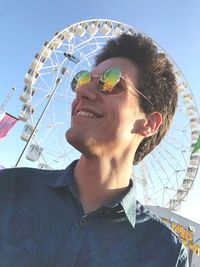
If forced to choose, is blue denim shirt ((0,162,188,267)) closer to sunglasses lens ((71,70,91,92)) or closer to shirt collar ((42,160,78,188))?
shirt collar ((42,160,78,188))

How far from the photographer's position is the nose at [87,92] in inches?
81.3

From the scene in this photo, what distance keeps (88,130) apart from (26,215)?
0.54 m

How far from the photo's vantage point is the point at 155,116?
245 centimetres

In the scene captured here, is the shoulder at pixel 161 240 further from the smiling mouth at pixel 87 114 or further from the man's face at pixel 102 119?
the smiling mouth at pixel 87 114

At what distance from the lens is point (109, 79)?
216 centimetres

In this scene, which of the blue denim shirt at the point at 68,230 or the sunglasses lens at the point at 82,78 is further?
the sunglasses lens at the point at 82,78

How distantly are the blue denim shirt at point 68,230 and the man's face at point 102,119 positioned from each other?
229 mm

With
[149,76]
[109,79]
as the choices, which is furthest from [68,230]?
[149,76]

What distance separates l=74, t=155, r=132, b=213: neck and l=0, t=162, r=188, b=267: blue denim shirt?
0.07m

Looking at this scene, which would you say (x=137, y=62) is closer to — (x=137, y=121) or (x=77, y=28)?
(x=137, y=121)

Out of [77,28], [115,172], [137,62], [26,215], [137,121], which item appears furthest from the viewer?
[77,28]

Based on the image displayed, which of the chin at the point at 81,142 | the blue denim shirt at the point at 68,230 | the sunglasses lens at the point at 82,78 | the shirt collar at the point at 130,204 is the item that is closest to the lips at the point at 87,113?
the chin at the point at 81,142

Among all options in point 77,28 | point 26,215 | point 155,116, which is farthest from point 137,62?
point 77,28

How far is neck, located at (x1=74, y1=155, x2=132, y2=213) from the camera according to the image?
191cm
